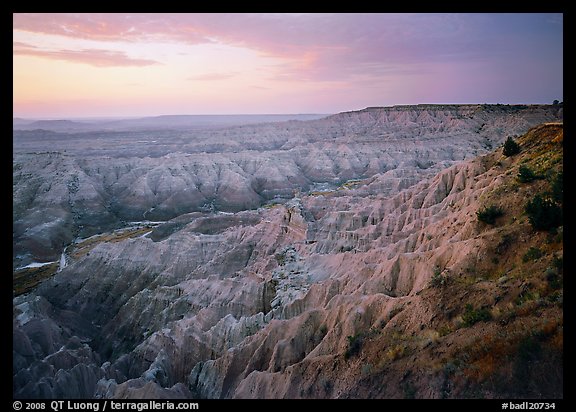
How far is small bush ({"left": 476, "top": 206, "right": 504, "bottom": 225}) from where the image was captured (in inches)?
543

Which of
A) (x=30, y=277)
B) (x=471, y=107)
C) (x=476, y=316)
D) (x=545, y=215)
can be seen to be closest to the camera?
(x=476, y=316)

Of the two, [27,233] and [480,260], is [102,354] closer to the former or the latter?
[480,260]

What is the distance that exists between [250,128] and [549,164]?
111543 mm

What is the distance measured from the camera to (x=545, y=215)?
10797 millimetres

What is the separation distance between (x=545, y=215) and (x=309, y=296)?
10.2 metres

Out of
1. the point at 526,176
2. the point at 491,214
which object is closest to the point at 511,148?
the point at 526,176

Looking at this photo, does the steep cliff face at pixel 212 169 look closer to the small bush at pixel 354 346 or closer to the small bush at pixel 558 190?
the small bush at pixel 558 190

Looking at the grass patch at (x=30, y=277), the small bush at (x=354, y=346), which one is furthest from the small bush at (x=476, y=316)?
the grass patch at (x=30, y=277)

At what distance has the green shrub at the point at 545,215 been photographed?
34.9 ft

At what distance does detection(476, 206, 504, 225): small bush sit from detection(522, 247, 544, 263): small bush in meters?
3.37

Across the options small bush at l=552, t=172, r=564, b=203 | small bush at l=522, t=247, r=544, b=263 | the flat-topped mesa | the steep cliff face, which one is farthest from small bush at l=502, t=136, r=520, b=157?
the flat-topped mesa

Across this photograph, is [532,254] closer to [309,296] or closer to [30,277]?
[309,296]

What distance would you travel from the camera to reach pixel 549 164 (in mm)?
14375

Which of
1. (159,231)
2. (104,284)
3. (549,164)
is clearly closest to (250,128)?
(159,231)
